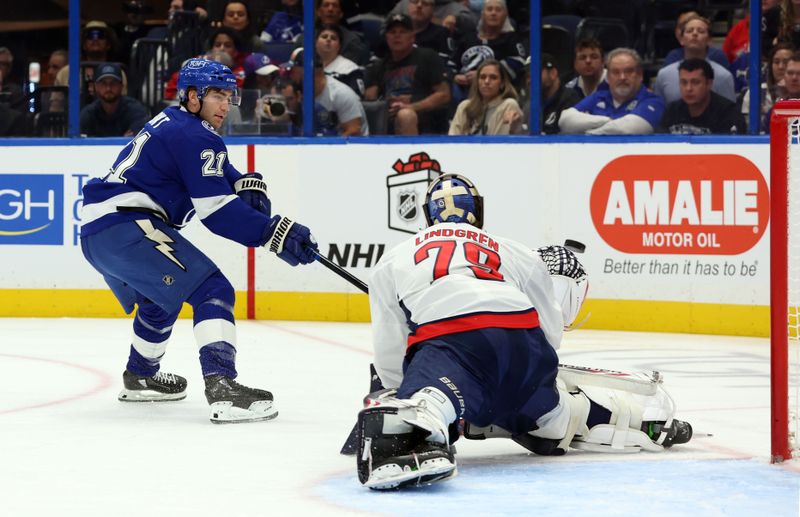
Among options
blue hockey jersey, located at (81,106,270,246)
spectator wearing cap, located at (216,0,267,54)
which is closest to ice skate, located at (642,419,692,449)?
blue hockey jersey, located at (81,106,270,246)

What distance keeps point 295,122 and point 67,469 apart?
A: 4.78 metres

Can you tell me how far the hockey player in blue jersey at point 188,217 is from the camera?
452 cm

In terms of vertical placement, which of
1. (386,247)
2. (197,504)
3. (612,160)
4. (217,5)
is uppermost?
(217,5)

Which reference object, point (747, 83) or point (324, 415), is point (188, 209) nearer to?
point (324, 415)

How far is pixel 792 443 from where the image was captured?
3811 millimetres

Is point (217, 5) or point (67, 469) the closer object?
point (67, 469)

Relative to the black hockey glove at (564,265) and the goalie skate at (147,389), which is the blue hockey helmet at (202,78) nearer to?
the goalie skate at (147,389)

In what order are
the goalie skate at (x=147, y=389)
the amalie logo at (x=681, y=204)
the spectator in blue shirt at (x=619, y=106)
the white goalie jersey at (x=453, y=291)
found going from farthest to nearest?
the spectator in blue shirt at (x=619, y=106) < the amalie logo at (x=681, y=204) < the goalie skate at (x=147, y=389) < the white goalie jersey at (x=453, y=291)

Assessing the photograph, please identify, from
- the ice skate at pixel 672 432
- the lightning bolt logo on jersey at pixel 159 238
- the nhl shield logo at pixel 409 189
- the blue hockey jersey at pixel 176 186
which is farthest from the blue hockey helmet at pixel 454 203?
the nhl shield logo at pixel 409 189

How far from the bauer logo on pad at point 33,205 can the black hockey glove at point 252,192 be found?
362 cm

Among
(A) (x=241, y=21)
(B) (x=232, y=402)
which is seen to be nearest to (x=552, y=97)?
(A) (x=241, y=21)

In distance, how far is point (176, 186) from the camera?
4.72 meters

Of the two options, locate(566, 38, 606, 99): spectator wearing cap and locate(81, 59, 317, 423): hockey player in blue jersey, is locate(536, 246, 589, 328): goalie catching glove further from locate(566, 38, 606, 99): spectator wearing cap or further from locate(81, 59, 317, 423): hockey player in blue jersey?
locate(566, 38, 606, 99): spectator wearing cap

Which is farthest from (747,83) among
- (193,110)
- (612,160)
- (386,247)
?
(193,110)
